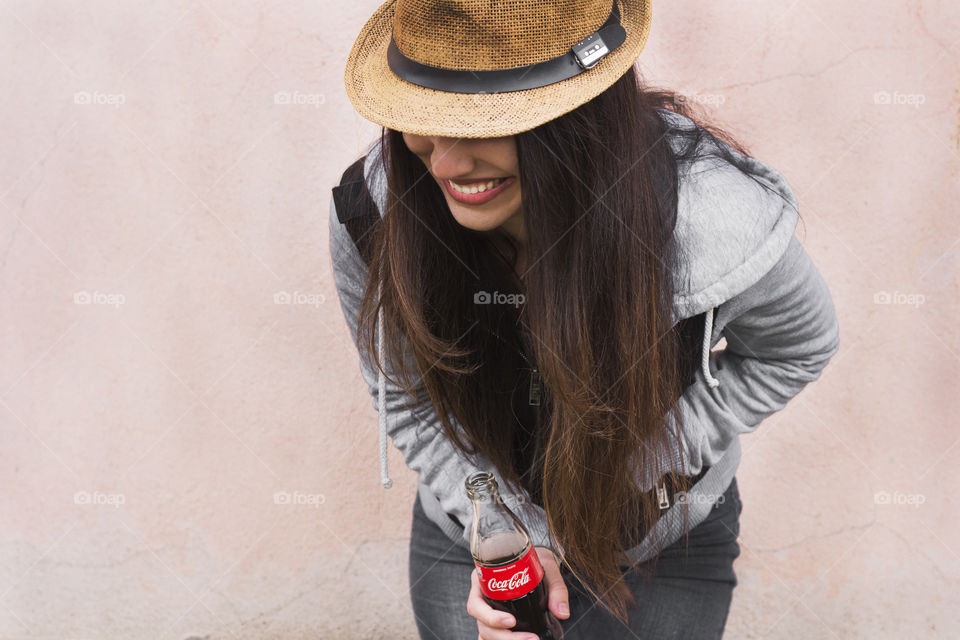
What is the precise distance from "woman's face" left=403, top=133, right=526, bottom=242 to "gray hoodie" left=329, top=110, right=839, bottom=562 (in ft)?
0.53

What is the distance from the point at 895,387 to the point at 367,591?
47.5 inches

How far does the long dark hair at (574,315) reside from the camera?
0.83m

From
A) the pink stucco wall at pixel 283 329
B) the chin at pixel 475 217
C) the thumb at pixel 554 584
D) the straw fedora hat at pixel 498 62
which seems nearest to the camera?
the straw fedora hat at pixel 498 62

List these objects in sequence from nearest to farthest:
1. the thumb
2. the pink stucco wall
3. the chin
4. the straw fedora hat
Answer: the straw fedora hat, the chin, the thumb, the pink stucco wall

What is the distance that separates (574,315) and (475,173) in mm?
188

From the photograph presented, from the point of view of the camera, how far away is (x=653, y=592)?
111 cm

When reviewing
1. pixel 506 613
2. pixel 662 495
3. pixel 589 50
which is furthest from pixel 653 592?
pixel 589 50

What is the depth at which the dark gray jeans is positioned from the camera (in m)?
1.09

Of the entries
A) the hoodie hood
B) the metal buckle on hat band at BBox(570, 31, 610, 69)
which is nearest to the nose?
the metal buckle on hat band at BBox(570, 31, 610, 69)

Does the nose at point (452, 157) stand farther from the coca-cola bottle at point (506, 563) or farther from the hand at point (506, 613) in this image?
the hand at point (506, 613)

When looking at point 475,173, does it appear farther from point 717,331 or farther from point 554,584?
point 554,584

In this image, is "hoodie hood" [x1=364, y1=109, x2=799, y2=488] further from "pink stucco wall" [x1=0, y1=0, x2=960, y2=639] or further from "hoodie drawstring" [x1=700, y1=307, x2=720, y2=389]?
"pink stucco wall" [x1=0, y1=0, x2=960, y2=639]

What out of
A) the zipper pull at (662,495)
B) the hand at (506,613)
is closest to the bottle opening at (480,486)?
the hand at (506,613)

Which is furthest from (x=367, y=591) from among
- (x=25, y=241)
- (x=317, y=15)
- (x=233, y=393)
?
(x=317, y=15)
